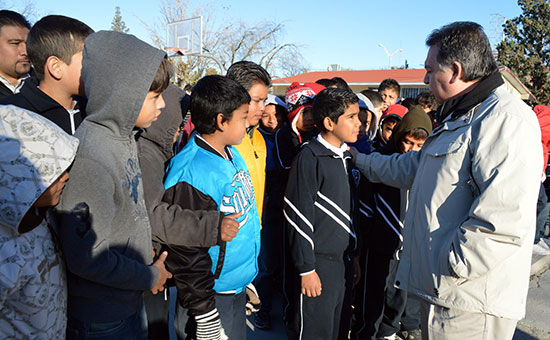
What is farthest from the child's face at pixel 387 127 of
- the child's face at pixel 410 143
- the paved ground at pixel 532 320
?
the paved ground at pixel 532 320

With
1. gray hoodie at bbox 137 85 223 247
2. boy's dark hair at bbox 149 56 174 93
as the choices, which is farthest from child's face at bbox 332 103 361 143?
boy's dark hair at bbox 149 56 174 93

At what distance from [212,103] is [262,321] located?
7.36 ft

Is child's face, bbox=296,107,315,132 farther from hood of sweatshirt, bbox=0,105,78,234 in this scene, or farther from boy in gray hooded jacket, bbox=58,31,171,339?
hood of sweatshirt, bbox=0,105,78,234

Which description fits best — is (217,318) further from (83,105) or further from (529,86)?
(529,86)

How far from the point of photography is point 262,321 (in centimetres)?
348

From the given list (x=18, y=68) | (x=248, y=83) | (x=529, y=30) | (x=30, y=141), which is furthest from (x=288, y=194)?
(x=529, y=30)

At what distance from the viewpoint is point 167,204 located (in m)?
1.84

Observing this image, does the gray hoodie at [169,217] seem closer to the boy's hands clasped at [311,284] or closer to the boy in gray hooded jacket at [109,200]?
the boy in gray hooded jacket at [109,200]

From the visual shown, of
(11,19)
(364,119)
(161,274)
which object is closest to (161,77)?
(161,274)

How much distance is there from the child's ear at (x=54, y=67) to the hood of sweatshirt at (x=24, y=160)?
0.70 metres

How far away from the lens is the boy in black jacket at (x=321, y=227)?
241 cm

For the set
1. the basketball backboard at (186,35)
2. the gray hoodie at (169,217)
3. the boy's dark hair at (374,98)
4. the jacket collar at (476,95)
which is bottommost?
the gray hoodie at (169,217)

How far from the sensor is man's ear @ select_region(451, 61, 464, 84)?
1.91 meters

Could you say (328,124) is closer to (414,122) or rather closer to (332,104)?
(332,104)
